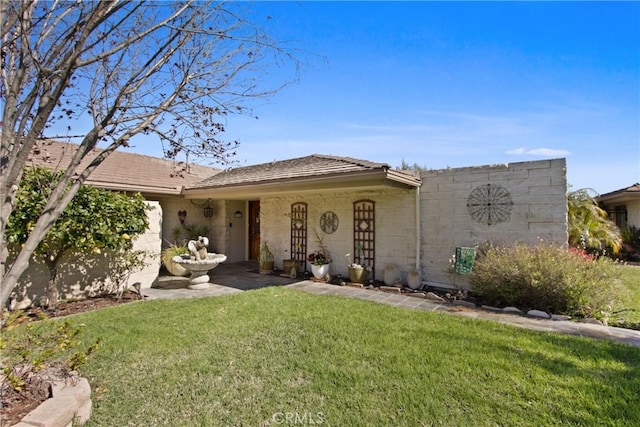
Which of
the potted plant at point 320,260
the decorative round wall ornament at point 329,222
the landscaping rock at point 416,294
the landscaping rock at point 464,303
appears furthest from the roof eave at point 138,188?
the landscaping rock at point 464,303

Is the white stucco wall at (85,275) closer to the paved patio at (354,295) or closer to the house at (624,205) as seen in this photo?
the paved patio at (354,295)

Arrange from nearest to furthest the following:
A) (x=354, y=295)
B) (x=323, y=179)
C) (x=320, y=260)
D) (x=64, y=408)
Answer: (x=64, y=408)
(x=354, y=295)
(x=323, y=179)
(x=320, y=260)

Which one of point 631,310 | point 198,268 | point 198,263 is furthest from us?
point 198,268

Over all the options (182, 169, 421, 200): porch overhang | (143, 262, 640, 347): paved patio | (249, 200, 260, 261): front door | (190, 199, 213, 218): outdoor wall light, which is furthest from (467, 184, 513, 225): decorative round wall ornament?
(190, 199, 213, 218): outdoor wall light

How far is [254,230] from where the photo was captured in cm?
1409

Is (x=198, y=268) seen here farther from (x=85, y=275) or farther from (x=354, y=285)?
(x=354, y=285)

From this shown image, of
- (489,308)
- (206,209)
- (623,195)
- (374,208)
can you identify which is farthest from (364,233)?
(623,195)

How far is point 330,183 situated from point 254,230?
7.04 metres

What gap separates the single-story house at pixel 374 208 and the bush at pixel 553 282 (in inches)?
34.1

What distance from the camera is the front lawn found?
2854 mm

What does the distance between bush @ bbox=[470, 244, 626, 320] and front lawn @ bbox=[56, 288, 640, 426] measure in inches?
66.4

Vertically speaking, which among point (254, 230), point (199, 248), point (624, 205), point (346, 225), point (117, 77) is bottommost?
point (199, 248)

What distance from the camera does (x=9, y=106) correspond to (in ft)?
7.02

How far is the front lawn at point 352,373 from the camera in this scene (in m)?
2.85
